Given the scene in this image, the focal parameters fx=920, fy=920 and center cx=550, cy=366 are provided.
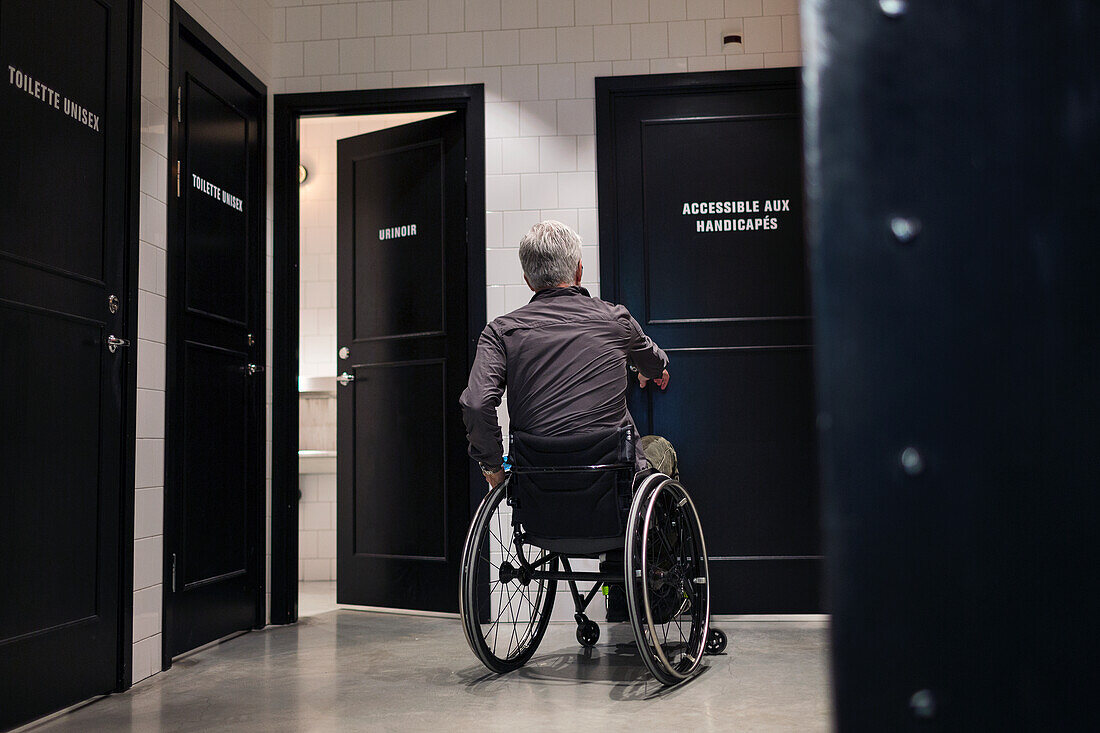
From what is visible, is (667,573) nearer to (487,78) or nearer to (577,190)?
(577,190)

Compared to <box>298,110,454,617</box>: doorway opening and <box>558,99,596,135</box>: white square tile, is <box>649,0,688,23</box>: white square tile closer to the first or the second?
<box>558,99,596,135</box>: white square tile

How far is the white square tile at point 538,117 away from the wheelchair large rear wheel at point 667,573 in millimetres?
1987

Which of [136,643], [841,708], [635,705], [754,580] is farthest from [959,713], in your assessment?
[754,580]

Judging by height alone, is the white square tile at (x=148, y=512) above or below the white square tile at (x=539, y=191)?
below

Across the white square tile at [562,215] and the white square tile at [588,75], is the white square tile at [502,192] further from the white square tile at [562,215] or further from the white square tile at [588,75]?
the white square tile at [588,75]

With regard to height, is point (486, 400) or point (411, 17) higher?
point (411, 17)

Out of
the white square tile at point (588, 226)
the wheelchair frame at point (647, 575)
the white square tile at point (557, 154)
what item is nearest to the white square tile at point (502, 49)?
Result: the white square tile at point (557, 154)

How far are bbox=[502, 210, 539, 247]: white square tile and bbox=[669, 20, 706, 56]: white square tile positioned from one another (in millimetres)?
982

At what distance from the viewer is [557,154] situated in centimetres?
418

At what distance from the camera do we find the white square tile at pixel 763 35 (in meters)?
4.19

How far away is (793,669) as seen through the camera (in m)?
3.02

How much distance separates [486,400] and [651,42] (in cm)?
222

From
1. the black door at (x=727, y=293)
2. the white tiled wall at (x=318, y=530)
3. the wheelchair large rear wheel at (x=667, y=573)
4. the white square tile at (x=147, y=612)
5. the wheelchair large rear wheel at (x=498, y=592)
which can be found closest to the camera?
the wheelchair large rear wheel at (x=667, y=573)

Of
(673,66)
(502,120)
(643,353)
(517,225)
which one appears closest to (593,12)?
(673,66)
